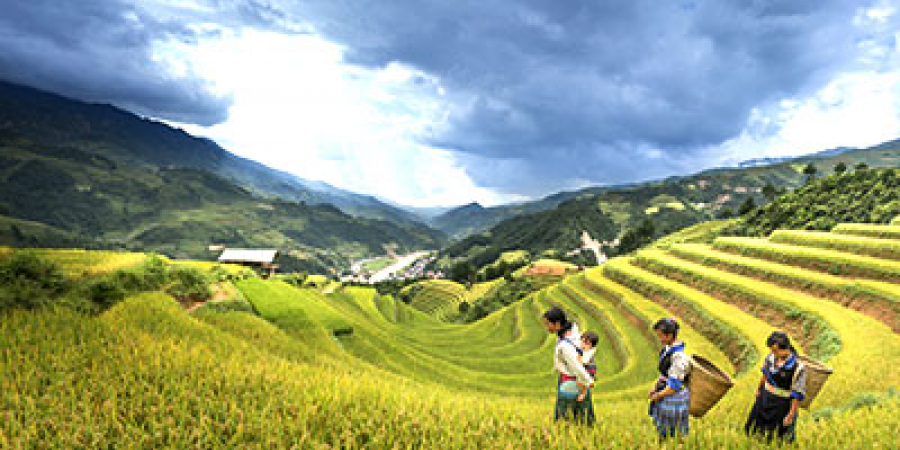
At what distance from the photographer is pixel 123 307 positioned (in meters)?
7.71

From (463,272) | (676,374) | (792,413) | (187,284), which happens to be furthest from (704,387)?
(463,272)

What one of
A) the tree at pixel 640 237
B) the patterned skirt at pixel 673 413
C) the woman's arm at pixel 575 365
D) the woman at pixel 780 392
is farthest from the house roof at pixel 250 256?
the tree at pixel 640 237

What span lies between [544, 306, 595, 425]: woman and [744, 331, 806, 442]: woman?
94.4 inches

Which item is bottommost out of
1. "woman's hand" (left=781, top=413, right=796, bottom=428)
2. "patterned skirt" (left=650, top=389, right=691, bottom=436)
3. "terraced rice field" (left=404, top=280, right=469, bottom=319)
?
"terraced rice field" (left=404, top=280, right=469, bottom=319)

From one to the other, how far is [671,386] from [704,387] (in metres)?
0.39

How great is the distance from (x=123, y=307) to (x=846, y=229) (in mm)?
36261

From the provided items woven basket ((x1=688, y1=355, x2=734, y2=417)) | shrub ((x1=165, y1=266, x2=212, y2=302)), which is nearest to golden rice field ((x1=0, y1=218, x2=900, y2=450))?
woven basket ((x1=688, y1=355, x2=734, y2=417))

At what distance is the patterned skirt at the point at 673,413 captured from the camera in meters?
5.23

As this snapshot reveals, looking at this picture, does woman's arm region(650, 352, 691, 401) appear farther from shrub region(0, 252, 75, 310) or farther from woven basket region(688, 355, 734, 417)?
shrub region(0, 252, 75, 310)

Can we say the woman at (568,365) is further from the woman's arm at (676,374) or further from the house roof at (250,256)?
the house roof at (250,256)

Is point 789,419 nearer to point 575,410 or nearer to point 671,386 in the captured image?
point 671,386

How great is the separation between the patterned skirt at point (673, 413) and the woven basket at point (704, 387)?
3.8 inches

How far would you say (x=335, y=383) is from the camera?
18.7 feet

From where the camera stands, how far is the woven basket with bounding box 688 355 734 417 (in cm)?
486
